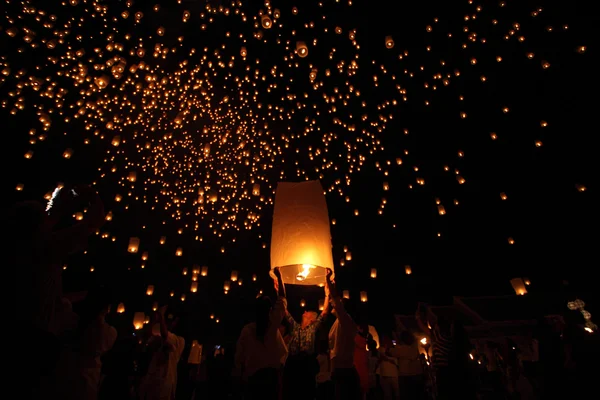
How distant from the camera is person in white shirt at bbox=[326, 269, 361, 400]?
3.05 metres

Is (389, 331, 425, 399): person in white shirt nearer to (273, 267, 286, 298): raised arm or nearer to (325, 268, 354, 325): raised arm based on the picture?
(325, 268, 354, 325): raised arm

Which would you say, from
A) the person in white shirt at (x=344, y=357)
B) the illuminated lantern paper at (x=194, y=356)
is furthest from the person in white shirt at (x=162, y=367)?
the illuminated lantern paper at (x=194, y=356)

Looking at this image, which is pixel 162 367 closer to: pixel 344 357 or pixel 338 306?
pixel 344 357

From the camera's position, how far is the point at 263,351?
9.43 feet

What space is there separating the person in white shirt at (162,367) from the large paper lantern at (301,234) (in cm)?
158

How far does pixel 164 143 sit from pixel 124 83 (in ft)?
5.40

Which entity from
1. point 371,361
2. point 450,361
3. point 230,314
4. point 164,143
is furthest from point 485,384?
point 230,314

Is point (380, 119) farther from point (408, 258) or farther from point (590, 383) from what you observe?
point (408, 258)

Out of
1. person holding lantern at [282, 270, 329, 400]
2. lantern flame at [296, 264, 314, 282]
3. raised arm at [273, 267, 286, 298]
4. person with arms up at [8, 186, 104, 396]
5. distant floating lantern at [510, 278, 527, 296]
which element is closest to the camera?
person with arms up at [8, 186, 104, 396]

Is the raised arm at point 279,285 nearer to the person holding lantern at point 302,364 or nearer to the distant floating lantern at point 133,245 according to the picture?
the person holding lantern at point 302,364

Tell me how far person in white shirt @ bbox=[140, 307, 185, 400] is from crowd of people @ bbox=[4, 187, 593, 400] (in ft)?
0.04

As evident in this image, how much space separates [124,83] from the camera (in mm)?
6656

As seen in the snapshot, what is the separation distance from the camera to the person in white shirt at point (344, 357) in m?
3.05

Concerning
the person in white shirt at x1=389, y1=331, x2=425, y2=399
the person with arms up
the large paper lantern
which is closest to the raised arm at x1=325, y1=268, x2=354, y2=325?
the large paper lantern
